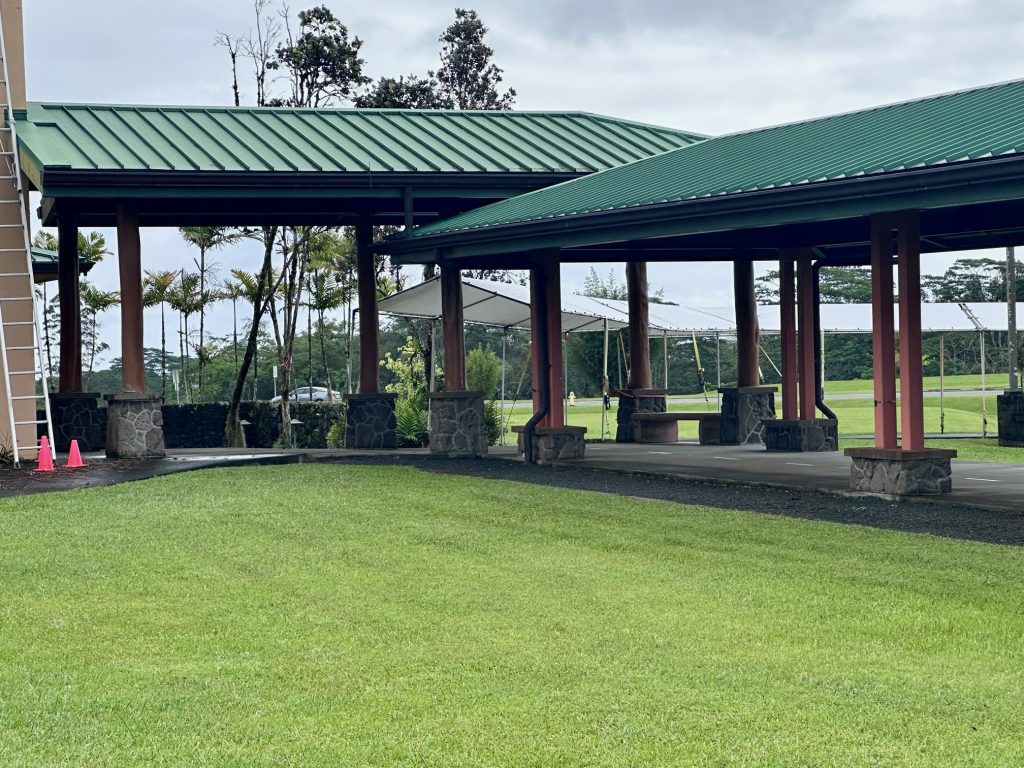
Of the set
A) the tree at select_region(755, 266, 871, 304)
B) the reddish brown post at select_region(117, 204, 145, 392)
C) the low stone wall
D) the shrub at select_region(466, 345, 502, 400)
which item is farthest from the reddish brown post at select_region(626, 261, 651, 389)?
the tree at select_region(755, 266, 871, 304)

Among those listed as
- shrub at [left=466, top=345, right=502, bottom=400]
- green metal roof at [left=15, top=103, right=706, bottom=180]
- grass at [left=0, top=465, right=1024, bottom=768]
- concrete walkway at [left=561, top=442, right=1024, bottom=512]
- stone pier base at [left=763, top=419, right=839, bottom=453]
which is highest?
green metal roof at [left=15, top=103, right=706, bottom=180]

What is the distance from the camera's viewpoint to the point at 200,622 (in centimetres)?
746

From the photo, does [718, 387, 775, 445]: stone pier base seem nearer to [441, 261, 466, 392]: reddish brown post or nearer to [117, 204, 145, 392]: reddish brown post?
[441, 261, 466, 392]: reddish brown post

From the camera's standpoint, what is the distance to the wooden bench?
2217 centimetres

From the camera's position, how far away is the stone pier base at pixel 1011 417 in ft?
76.1

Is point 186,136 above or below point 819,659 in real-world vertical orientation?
above

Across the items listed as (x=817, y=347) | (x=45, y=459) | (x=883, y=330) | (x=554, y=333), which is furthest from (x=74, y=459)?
(x=817, y=347)

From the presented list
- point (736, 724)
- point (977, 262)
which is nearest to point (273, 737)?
point (736, 724)

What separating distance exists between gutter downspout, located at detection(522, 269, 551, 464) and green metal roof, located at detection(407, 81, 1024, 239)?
1.38 metres

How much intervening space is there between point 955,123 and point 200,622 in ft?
31.3

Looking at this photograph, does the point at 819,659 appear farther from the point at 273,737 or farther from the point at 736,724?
the point at 273,737

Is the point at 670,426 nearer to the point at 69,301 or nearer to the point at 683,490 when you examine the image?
the point at 683,490

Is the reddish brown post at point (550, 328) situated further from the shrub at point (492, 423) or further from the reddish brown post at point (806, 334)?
the shrub at point (492, 423)

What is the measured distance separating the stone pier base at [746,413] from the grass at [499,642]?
404 inches
